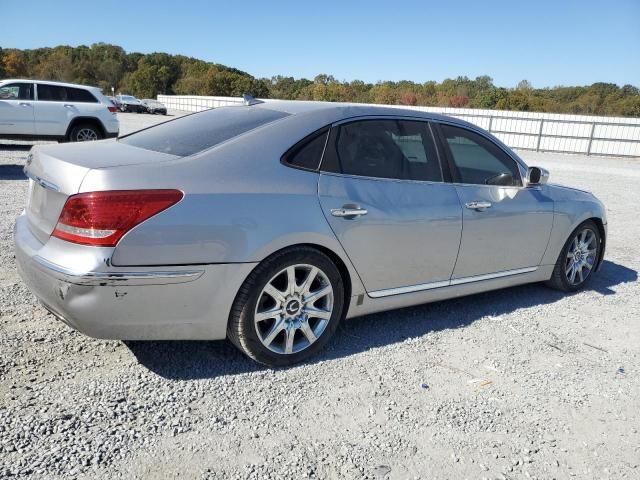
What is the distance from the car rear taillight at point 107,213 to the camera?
2.62 m

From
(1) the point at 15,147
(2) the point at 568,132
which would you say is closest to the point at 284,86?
(2) the point at 568,132

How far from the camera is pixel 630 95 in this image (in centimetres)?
5100

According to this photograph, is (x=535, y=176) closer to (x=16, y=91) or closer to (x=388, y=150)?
(x=388, y=150)

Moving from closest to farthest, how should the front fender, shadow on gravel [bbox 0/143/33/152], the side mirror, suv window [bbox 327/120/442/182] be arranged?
suv window [bbox 327/120/442/182] → the side mirror → the front fender → shadow on gravel [bbox 0/143/33/152]

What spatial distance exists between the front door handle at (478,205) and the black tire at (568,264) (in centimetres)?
129

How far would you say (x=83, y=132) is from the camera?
1309 centimetres

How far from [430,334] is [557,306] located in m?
1.51

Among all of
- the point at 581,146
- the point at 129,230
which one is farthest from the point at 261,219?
the point at 581,146

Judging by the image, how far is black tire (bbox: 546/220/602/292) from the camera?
4.93 m

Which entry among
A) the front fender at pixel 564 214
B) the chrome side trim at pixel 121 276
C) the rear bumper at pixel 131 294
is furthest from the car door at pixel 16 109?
the front fender at pixel 564 214

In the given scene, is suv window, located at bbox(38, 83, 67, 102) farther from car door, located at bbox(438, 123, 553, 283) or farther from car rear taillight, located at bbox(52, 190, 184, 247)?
car rear taillight, located at bbox(52, 190, 184, 247)

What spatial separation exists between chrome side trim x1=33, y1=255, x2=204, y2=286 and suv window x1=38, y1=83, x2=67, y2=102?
11606 millimetres

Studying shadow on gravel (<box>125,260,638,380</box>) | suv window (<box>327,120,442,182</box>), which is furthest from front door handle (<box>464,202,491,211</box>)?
shadow on gravel (<box>125,260,638,380</box>)

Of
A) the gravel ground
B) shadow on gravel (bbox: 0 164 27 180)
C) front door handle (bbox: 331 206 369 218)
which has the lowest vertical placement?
the gravel ground
